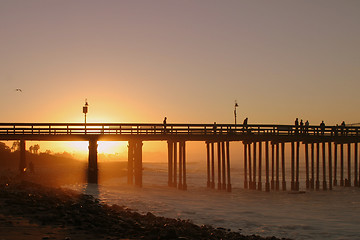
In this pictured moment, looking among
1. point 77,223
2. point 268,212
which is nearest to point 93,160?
point 268,212

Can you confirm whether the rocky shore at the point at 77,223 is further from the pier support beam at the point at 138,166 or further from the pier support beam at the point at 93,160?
the pier support beam at the point at 138,166

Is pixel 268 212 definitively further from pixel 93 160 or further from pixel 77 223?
pixel 93 160

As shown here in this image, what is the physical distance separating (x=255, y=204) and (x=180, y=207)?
596cm

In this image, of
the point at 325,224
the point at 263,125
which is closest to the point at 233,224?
the point at 325,224

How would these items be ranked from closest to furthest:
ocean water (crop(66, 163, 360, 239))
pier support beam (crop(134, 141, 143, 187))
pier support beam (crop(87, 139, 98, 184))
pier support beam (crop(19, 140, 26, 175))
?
ocean water (crop(66, 163, 360, 239)) → pier support beam (crop(87, 139, 98, 184)) → pier support beam (crop(19, 140, 26, 175)) → pier support beam (crop(134, 141, 143, 187))

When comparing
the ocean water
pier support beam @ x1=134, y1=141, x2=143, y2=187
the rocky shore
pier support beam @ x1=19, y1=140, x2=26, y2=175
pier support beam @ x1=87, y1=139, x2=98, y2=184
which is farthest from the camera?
pier support beam @ x1=134, y1=141, x2=143, y2=187

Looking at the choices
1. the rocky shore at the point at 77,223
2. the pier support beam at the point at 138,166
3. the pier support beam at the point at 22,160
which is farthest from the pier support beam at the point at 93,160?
the rocky shore at the point at 77,223

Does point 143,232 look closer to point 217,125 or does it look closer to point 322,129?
point 217,125

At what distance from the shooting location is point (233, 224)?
724 inches

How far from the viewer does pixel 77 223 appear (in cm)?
1326

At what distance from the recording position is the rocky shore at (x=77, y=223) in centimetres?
1241

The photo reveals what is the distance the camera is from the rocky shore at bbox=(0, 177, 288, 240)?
12406 millimetres

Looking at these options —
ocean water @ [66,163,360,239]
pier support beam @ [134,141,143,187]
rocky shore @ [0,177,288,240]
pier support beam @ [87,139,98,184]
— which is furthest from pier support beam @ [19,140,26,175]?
rocky shore @ [0,177,288,240]

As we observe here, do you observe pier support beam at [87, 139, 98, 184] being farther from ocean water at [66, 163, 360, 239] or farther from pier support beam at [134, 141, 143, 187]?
pier support beam at [134, 141, 143, 187]
